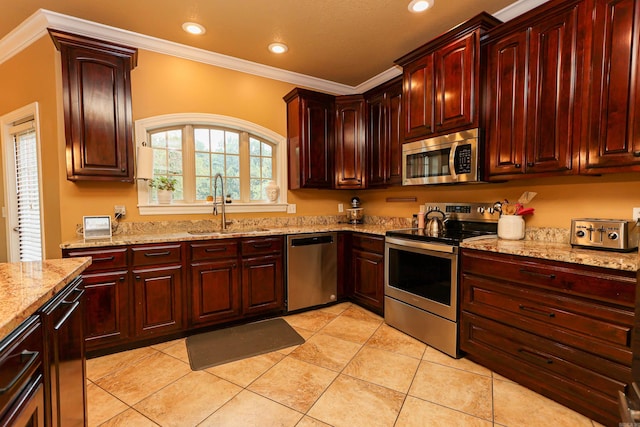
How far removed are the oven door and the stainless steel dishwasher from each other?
68 centimetres

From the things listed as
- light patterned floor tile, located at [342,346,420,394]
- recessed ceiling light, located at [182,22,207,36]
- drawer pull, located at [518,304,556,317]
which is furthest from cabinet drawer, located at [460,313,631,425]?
recessed ceiling light, located at [182,22,207,36]

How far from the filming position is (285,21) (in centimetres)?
266

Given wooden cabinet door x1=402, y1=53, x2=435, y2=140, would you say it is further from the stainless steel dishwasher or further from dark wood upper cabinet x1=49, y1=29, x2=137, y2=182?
dark wood upper cabinet x1=49, y1=29, x2=137, y2=182

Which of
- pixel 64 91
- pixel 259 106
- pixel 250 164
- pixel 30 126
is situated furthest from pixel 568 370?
pixel 30 126

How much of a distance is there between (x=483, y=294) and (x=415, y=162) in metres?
1.37

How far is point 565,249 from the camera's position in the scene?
76.7 inches

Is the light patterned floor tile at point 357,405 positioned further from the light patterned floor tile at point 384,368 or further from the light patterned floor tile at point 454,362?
the light patterned floor tile at point 454,362

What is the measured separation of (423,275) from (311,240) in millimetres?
1221

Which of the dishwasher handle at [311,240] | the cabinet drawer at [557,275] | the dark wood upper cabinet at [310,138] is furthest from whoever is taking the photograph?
the dark wood upper cabinet at [310,138]

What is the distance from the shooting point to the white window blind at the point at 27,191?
2975mm

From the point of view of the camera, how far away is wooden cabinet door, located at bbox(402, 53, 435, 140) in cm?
269

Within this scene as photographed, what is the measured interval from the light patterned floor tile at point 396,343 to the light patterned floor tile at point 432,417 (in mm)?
589

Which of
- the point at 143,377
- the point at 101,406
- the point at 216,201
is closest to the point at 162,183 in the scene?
the point at 216,201

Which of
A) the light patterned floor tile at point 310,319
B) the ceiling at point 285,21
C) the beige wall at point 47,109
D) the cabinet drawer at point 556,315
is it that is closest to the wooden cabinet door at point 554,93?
the ceiling at point 285,21
